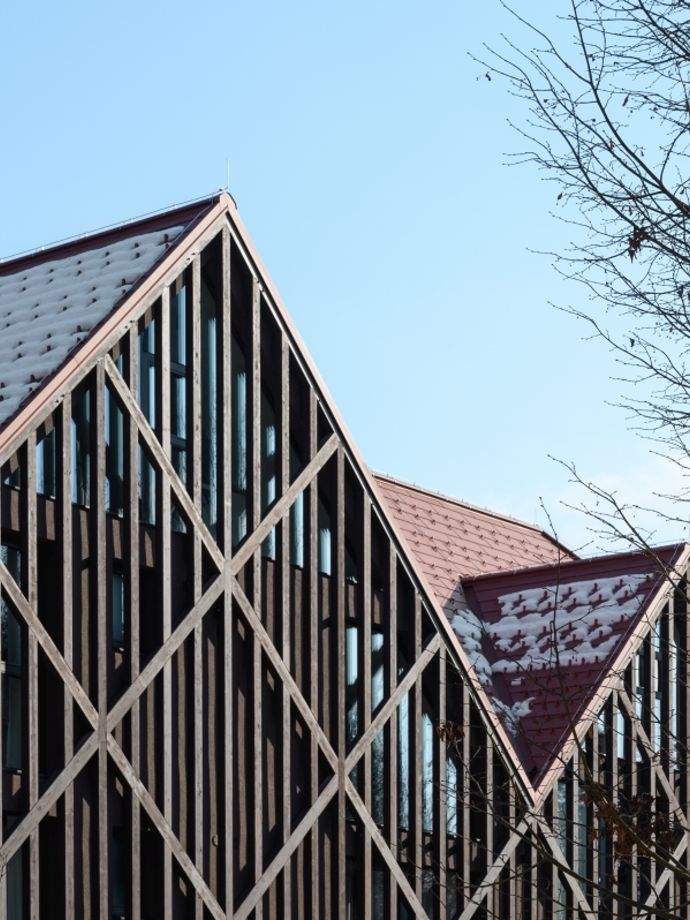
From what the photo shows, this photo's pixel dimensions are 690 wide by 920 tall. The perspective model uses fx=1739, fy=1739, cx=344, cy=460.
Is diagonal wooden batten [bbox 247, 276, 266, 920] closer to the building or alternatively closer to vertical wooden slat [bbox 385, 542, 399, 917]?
the building

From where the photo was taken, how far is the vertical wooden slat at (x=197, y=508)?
2516 centimetres

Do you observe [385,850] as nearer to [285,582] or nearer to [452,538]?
[285,582]

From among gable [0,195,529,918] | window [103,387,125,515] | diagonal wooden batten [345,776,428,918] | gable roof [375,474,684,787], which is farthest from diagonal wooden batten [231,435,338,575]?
gable roof [375,474,684,787]

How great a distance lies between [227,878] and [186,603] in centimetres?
406

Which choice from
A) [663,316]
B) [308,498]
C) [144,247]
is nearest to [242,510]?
[308,498]

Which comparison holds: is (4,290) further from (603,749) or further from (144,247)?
(603,749)

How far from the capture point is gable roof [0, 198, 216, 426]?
2403cm

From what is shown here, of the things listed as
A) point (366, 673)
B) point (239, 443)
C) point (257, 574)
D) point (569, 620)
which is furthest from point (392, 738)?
point (569, 620)

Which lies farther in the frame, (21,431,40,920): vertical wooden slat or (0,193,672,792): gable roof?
(0,193,672,792): gable roof

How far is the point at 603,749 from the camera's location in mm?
34594

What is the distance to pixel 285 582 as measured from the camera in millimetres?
27516

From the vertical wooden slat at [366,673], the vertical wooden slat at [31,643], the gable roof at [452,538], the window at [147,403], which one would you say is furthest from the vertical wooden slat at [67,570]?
the gable roof at [452,538]

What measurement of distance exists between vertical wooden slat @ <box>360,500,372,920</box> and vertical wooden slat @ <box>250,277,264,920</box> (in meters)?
2.65

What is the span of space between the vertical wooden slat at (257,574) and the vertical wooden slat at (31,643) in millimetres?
4614
